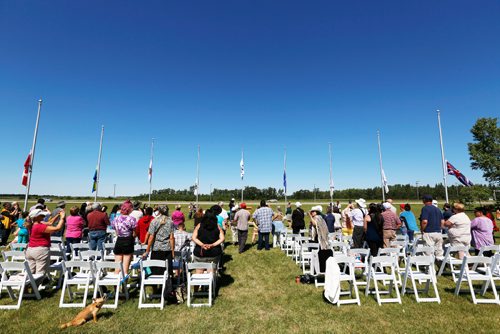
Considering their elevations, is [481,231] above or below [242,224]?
above

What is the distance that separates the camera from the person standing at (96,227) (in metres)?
7.12

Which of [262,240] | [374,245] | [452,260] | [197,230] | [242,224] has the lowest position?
[262,240]

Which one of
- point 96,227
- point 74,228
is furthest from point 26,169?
point 96,227

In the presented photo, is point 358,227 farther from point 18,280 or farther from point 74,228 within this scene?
point 74,228

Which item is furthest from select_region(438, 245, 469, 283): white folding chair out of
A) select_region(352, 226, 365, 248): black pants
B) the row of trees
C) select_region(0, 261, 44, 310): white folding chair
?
the row of trees

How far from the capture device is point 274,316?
14.9 feet

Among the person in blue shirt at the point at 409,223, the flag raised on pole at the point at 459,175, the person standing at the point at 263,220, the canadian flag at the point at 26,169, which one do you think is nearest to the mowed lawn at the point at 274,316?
the person in blue shirt at the point at 409,223

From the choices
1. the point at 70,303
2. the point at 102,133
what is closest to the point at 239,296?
the point at 70,303

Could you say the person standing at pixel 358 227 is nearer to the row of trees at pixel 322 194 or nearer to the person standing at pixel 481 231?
the person standing at pixel 481 231

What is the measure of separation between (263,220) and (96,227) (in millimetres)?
5743

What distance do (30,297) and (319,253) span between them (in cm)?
656

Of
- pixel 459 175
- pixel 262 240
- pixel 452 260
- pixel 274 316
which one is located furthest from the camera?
pixel 459 175

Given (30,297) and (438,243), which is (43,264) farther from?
(438,243)

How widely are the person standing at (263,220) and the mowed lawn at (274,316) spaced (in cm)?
418
